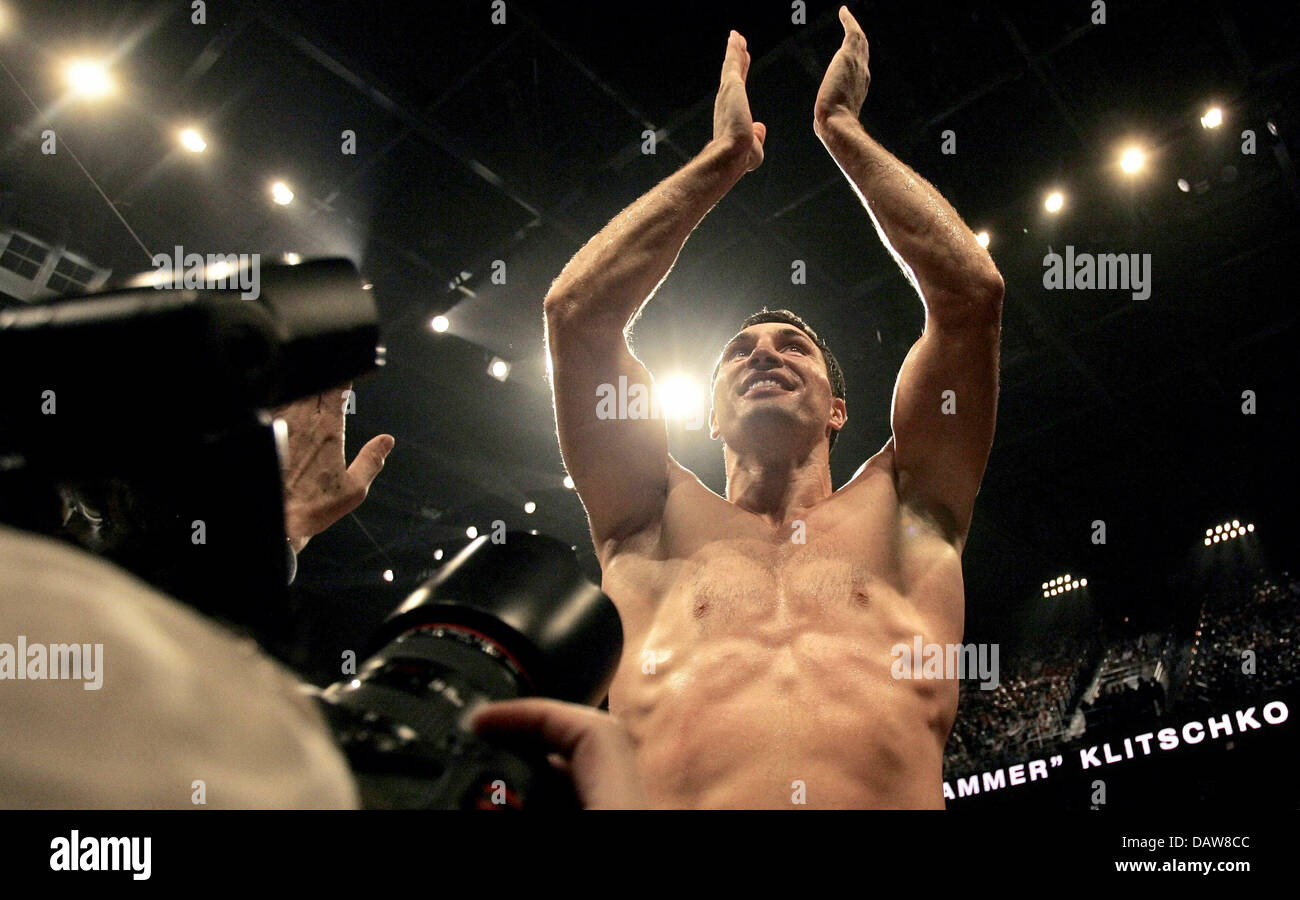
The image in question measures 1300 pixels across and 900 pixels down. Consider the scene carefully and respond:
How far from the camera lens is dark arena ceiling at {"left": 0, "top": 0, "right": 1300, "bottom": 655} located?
3.60 metres

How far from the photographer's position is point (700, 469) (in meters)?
6.64

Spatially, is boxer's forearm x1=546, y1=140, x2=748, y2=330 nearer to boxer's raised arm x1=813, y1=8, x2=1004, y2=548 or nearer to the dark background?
boxer's raised arm x1=813, y1=8, x2=1004, y2=548

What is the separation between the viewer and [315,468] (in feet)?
4.10

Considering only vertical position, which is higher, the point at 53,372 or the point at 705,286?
the point at 705,286

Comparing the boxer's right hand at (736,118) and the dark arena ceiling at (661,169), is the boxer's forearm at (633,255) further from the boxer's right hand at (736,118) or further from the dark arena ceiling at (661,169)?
the dark arena ceiling at (661,169)

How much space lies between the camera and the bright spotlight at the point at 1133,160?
4.20 meters

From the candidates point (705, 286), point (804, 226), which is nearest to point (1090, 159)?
point (804, 226)

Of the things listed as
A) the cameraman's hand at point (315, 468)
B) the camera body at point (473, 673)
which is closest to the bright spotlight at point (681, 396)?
the cameraman's hand at point (315, 468)

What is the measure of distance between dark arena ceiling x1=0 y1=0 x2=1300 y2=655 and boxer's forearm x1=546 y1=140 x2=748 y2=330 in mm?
1264

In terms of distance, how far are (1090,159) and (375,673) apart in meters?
4.92

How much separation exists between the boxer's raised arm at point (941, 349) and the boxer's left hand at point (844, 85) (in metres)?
0.15

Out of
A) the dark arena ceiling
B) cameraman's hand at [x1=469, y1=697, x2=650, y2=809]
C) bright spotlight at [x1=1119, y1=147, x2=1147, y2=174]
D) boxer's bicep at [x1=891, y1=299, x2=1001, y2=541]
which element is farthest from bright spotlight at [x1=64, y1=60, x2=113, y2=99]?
bright spotlight at [x1=1119, y1=147, x2=1147, y2=174]

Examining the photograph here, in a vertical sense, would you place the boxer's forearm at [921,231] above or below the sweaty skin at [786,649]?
above

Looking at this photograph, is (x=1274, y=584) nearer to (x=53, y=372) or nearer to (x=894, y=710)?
(x=894, y=710)
